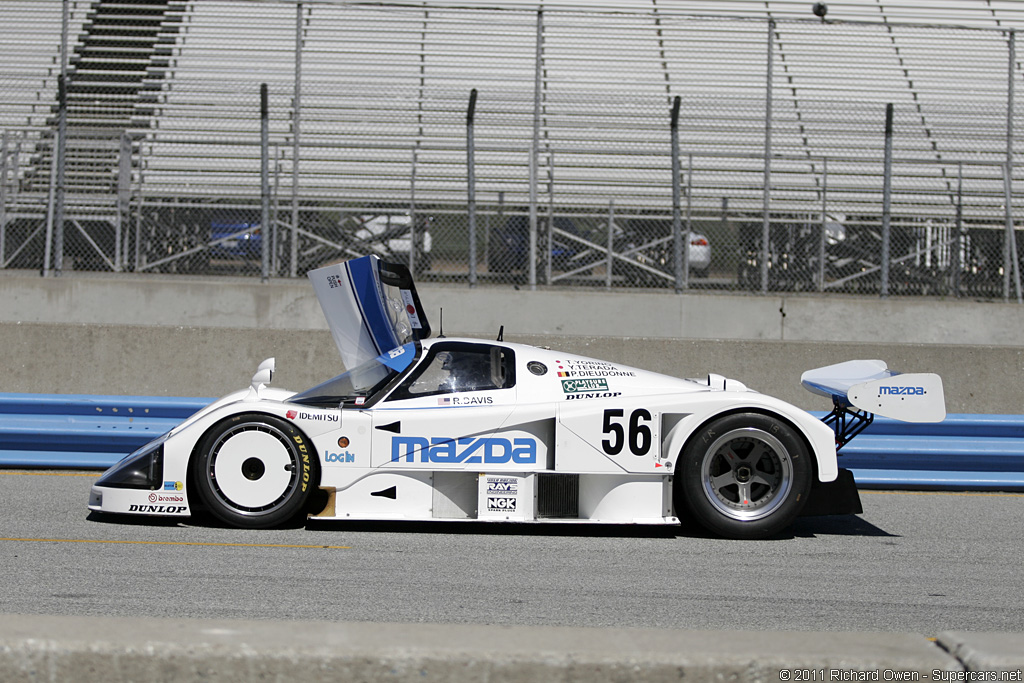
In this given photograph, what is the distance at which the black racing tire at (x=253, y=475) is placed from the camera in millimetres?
6203

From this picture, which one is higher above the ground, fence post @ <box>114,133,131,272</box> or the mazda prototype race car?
fence post @ <box>114,133,131,272</box>

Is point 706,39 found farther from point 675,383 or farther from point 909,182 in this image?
point 675,383

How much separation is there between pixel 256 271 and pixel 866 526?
7.73 meters

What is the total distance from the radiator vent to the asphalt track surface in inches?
6.7

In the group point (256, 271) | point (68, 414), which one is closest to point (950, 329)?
point (256, 271)

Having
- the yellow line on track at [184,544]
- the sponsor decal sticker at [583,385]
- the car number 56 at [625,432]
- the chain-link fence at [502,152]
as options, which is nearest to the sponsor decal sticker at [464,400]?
the sponsor decal sticker at [583,385]

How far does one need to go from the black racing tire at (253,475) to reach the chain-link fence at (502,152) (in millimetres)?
5846

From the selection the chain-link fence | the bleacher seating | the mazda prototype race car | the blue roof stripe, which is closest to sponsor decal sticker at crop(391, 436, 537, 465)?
the mazda prototype race car

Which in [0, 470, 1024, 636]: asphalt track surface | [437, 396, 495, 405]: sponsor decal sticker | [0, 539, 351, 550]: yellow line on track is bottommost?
[0, 470, 1024, 636]: asphalt track surface

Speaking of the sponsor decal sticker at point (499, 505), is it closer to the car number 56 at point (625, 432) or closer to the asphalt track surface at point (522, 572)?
the asphalt track surface at point (522, 572)

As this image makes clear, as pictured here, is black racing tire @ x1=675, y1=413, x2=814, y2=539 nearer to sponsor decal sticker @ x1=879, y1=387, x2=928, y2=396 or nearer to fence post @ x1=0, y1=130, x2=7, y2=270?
sponsor decal sticker @ x1=879, y1=387, x2=928, y2=396

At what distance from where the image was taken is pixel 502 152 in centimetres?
1412

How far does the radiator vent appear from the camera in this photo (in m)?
6.32

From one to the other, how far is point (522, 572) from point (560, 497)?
930 millimetres
